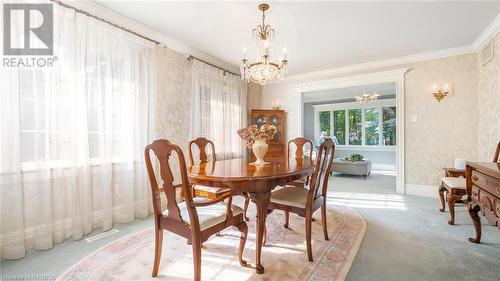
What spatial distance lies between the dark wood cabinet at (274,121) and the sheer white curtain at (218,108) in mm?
314

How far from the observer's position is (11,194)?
1.85 metres

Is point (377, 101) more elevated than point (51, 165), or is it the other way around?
point (377, 101)

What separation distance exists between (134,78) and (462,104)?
4936mm

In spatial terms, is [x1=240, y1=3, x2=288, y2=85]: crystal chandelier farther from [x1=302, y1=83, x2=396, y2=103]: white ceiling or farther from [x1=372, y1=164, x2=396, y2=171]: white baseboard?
[x1=372, y1=164, x2=396, y2=171]: white baseboard

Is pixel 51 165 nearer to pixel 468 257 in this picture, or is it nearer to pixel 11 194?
pixel 11 194

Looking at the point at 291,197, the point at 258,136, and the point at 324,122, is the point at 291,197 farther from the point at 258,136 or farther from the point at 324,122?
the point at 324,122

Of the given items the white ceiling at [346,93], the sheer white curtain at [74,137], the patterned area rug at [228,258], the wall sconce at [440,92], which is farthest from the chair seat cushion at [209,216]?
the white ceiling at [346,93]

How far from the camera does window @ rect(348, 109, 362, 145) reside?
841cm

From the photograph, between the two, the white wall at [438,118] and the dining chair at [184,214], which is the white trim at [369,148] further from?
the dining chair at [184,214]

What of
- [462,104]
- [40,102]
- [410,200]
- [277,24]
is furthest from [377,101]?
[40,102]

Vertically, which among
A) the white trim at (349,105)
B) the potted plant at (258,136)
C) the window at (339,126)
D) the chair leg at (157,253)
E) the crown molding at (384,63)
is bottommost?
the chair leg at (157,253)

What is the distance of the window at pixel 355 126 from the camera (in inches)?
331

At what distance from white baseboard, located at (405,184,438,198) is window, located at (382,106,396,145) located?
4386 mm

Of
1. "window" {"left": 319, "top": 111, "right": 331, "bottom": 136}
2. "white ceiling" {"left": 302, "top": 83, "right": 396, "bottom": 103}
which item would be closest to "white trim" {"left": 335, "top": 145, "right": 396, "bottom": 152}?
"window" {"left": 319, "top": 111, "right": 331, "bottom": 136}
